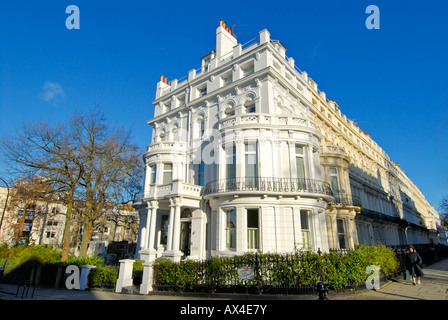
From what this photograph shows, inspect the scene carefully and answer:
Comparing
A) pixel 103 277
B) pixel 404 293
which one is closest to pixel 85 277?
pixel 103 277

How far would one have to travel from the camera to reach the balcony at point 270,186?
1438 cm

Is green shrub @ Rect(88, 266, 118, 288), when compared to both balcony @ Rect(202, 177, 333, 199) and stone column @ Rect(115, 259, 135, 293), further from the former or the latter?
balcony @ Rect(202, 177, 333, 199)

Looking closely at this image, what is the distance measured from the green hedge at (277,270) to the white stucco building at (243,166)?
3391 mm

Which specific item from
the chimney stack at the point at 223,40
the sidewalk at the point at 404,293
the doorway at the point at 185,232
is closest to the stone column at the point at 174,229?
the doorway at the point at 185,232

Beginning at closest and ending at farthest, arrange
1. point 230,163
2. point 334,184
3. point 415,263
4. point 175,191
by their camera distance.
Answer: point 415,263 < point 175,191 < point 230,163 < point 334,184

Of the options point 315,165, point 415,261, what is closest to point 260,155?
point 315,165

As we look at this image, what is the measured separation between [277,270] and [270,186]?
18.7 feet

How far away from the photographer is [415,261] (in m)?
11.3

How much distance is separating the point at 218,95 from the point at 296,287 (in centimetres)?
1557

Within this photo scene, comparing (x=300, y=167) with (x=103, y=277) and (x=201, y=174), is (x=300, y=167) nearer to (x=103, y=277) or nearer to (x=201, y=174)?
(x=201, y=174)

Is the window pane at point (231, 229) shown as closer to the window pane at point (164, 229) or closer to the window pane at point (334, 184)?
the window pane at point (164, 229)

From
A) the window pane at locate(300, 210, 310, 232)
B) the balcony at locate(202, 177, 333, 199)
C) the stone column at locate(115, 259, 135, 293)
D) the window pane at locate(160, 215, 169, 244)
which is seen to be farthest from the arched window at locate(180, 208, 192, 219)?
the window pane at locate(300, 210, 310, 232)

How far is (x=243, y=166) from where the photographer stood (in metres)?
15.3
